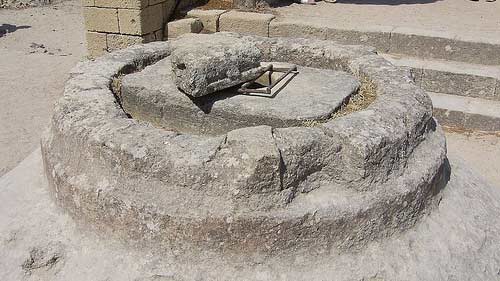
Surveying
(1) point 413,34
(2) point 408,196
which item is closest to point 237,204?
(2) point 408,196

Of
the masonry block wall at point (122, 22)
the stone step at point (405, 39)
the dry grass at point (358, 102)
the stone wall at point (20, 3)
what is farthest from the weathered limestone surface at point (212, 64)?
the stone wall at point (20, 3)

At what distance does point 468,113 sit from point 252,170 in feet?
13.1

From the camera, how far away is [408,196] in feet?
8.32

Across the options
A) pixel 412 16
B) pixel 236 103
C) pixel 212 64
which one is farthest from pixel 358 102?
pixel 412 16

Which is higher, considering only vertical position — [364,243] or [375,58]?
[375,58]

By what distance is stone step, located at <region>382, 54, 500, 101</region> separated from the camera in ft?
18.9

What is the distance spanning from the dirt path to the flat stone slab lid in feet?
7.62

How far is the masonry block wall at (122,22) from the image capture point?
6.90 m

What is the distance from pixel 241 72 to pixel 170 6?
483cm

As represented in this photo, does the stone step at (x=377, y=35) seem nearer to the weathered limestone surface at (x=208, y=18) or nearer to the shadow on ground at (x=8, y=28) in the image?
the weathered limestone surface at (x=208, y=18)

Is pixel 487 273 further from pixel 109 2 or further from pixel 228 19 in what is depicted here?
pixel 109 2

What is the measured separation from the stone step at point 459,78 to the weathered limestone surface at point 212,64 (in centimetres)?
346

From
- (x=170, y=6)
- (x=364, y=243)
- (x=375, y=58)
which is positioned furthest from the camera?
(x=170, y=6)

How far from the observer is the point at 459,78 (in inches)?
231
